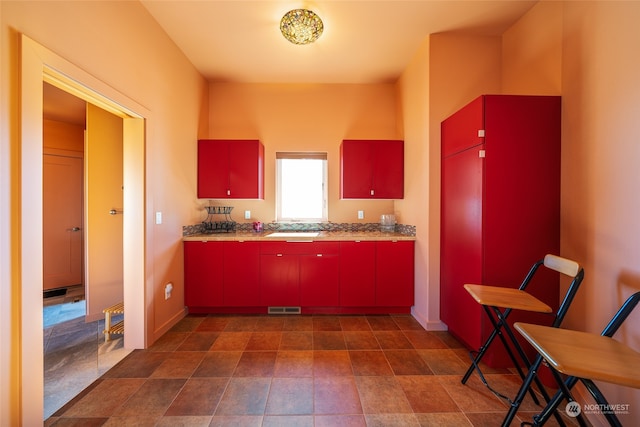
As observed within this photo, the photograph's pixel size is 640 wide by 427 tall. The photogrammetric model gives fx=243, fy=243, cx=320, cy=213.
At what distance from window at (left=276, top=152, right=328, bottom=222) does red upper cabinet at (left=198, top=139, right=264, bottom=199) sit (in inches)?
20.1

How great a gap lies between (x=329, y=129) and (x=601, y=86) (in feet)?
8.70

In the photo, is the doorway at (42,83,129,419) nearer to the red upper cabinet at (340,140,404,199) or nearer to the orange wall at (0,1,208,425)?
the orange wall at (0,1,208,425)

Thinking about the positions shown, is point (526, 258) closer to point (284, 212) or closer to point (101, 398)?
point (284, 212)

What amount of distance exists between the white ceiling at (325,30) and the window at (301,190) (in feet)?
4.02

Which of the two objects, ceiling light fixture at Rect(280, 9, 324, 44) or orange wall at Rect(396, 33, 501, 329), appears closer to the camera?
ceiling light fixture at Rect(280, 9, 324, 44)

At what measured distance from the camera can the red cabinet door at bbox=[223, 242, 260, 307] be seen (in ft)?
9.51

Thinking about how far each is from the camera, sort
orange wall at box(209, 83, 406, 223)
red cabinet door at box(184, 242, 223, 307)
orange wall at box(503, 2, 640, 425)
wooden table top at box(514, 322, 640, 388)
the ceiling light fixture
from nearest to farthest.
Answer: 1. wooden table top at box(514, 322, 640, 388)
2. orange wall at box(503, 2, 640, 425)
3. the ceiling light fixture
4. red cabinet door at box(184, 242, 223, 307)
5. orange wall at box(209, 83, 406, 223)

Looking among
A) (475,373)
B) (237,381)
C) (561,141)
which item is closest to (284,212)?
(237,381)

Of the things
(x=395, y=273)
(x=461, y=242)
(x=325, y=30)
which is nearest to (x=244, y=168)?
(x=325, y=30)

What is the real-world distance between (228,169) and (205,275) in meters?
1.36

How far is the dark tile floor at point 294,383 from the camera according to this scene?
1.52 m

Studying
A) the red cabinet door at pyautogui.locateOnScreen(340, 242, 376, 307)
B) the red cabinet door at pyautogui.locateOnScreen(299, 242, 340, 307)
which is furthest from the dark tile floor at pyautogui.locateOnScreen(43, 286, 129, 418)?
the red cabinet door at pyautogui.locateOnScreen(340, 242, 376, 307)

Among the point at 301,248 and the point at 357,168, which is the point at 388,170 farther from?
the point at 301,248

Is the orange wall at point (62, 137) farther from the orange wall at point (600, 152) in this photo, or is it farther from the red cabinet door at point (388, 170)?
the orange wall at point (600, 152)
